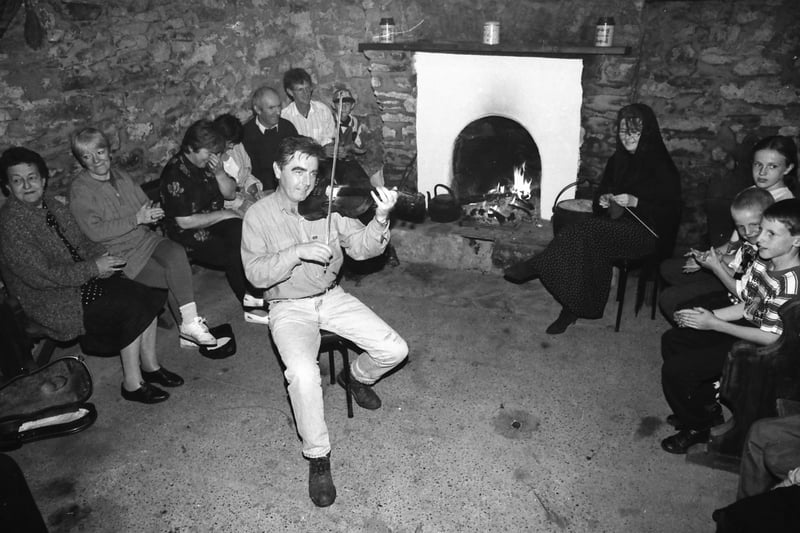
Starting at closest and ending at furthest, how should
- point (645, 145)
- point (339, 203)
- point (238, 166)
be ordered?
point (339, 203) < point (645, 145) < point (238, 166)

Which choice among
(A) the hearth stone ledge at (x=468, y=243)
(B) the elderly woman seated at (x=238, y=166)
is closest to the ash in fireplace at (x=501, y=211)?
(A) the hearth stone ledge at (x=468, y=243)

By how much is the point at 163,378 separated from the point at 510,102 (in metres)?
3.68

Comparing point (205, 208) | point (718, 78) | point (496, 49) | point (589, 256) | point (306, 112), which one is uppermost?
point (496, 49)

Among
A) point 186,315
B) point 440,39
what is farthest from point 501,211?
point 186,315

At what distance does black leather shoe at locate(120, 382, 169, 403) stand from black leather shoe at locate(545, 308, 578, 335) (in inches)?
106

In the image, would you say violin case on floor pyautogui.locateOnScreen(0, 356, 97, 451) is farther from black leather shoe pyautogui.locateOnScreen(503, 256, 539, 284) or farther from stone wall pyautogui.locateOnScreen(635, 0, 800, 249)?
stone wall pyautogui.locateOnScreen(635, 0, 800, 249)

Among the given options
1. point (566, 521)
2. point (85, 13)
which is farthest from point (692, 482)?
point (85, 13)

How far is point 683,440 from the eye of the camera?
3172 mm

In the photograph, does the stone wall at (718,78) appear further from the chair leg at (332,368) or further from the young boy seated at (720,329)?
the chair leg at (332,368)

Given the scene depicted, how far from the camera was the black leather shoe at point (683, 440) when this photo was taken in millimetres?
3168

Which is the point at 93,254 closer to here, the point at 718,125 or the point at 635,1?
the point at 635,1

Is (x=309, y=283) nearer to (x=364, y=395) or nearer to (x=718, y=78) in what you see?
(x=364, y=395)

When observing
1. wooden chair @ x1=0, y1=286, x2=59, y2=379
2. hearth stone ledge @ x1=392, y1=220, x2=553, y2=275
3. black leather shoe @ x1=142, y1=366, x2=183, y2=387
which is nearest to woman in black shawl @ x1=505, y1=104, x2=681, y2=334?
hearth stone ledge @ x1=392, y1=220, x2=553, y2=275

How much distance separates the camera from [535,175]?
555 cm
